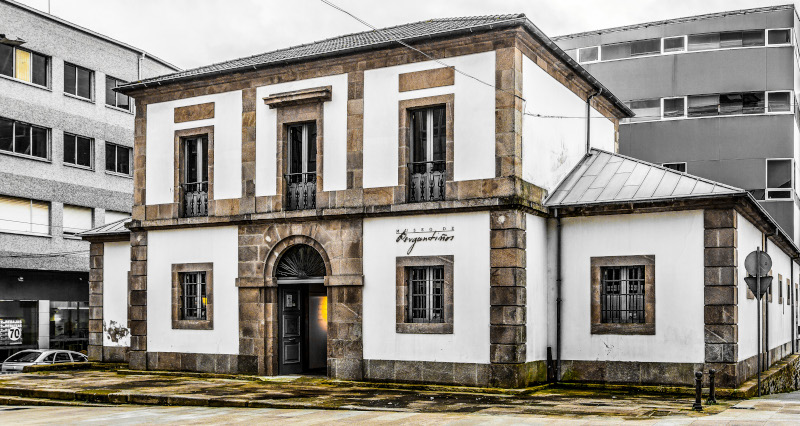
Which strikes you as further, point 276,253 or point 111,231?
point 111,231

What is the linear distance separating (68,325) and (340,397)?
24594 mm

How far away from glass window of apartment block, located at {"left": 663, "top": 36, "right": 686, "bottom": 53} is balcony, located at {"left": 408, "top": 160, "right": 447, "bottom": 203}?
22480 millimetres

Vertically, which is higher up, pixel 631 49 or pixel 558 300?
pixel 631 49

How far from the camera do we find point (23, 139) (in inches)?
1400

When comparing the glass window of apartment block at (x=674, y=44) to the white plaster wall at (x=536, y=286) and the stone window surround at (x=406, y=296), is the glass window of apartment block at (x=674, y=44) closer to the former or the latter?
the white plaster wall at (x=536, y=286)

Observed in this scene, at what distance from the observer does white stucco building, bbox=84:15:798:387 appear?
19781mm

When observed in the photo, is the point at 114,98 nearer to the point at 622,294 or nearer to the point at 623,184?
the point at 623,184

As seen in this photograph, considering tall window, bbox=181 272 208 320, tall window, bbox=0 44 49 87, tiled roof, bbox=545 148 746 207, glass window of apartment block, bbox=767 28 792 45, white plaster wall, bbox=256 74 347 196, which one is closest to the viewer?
tiled roof, bbox=545 148 746 207

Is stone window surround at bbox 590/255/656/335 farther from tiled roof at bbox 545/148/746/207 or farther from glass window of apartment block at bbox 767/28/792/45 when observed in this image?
glass window of apartment block at bbox 767/28/792/45

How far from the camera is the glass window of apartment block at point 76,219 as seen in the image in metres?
37.8

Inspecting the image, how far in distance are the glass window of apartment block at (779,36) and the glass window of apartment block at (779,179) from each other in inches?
202

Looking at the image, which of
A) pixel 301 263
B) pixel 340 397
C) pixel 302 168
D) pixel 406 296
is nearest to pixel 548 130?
pixel 406 296

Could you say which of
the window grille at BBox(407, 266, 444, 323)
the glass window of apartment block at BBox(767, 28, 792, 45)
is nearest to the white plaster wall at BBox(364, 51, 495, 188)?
the window grille at BBox(407, 266, 444, 323)

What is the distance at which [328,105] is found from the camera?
880 inches
